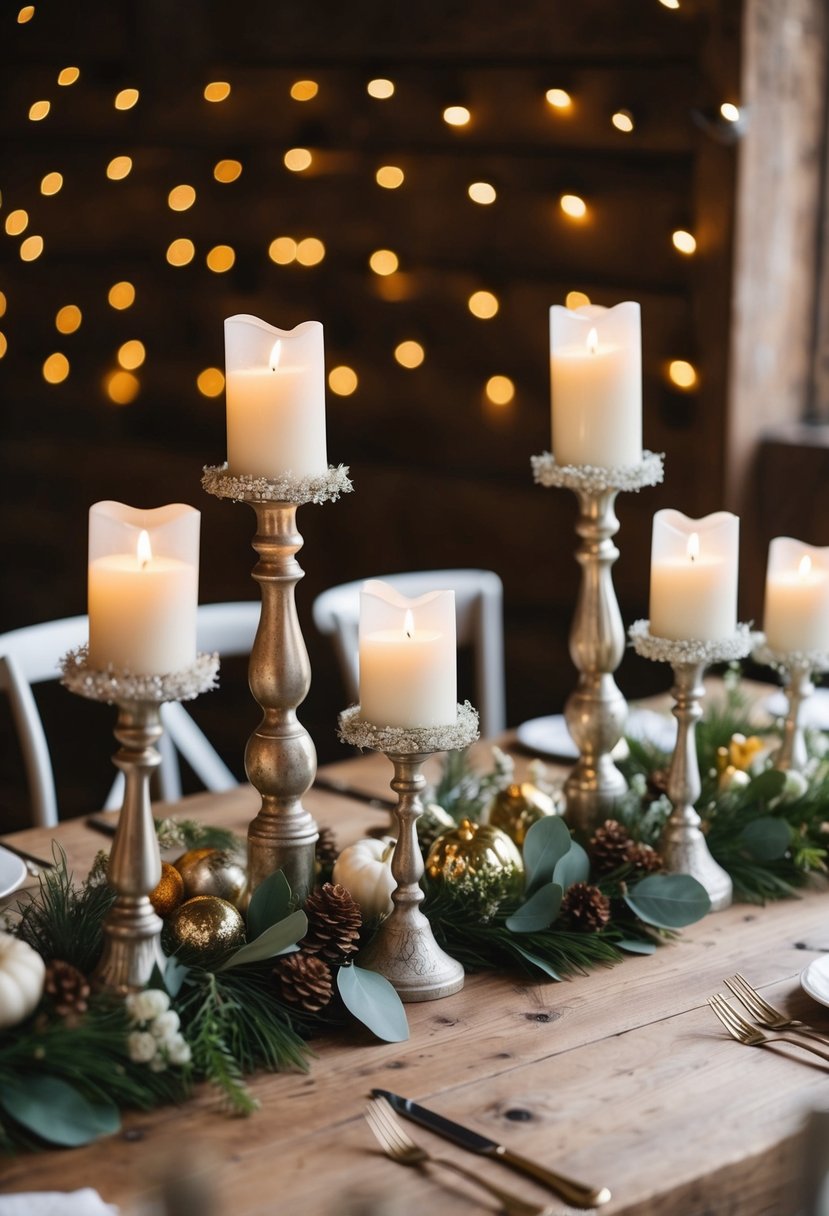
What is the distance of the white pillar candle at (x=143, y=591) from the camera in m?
1.03

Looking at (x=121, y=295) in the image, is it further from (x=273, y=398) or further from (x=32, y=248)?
(x=273, y=398)

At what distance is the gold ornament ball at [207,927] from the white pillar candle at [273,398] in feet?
1.14

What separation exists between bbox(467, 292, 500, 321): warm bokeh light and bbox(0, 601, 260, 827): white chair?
825 millimetres

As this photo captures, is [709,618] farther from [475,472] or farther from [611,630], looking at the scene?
[475,472]

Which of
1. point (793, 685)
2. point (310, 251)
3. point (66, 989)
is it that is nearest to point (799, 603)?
point (793, 685)

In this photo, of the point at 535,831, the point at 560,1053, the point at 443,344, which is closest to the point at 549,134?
the point at 443,344

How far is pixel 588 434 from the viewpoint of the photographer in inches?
56.2

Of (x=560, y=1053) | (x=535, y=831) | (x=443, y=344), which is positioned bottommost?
(x=560, y=1053)

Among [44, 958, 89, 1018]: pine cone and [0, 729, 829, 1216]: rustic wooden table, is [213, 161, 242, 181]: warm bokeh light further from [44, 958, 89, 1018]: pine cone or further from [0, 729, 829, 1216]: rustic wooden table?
[44, 958, 89, 1018]: pine cone

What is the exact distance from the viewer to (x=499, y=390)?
8.98 feet

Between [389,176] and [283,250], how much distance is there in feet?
0.88

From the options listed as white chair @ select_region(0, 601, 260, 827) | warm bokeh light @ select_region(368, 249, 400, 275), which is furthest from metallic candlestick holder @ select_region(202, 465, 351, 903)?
warm bokeh light @ select_region(368, 249, 400, 275)

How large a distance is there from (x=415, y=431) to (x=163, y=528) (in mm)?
1817

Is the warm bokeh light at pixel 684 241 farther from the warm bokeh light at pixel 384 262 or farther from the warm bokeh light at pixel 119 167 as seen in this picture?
the warm bokeh light at pixel 119 167
